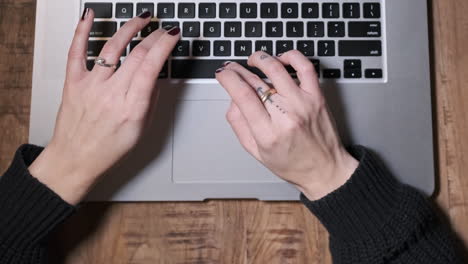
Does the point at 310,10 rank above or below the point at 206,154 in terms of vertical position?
above

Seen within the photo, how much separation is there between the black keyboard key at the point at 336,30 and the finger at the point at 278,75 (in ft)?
0.33

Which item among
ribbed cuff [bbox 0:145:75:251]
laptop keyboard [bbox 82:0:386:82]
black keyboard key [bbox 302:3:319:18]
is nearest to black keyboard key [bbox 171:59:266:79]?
laptop keyboard [bbox 82:0:386:82]

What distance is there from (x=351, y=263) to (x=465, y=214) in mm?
195

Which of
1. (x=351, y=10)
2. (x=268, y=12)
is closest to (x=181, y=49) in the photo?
(x=268, y=12)

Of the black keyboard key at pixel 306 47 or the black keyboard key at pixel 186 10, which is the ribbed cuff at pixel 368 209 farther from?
the black keyboard key at pixel 186 10

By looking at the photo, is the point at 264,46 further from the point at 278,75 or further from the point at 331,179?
the point at 331,179

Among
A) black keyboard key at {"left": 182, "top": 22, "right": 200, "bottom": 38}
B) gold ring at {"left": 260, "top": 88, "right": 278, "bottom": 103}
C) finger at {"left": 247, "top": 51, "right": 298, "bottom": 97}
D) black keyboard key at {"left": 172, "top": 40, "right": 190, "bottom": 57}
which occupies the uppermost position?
Answer: black keyboard key at {"left": 182, "top": 22, "right": 200, "bottom": 38}

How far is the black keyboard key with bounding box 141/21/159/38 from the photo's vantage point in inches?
23.4

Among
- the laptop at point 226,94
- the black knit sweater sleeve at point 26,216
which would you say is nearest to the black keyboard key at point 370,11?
the laptop at point 226,94

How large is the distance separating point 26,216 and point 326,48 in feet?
1.43

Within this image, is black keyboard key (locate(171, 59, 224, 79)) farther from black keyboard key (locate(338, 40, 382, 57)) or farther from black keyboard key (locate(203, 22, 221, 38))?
black keyboard key (locate(338, 40, 382, 57))

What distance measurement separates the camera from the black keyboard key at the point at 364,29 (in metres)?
0.59

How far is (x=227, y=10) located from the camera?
1.93 ft

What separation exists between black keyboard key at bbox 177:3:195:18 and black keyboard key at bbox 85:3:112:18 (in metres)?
0.09
